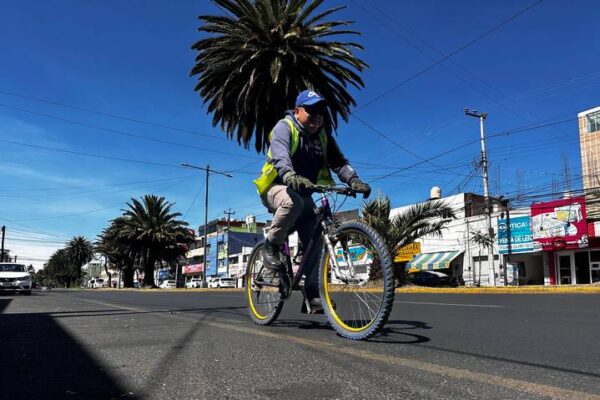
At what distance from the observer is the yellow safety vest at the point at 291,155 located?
4223 mm

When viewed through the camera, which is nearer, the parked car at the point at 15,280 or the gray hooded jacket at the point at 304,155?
the gray hooded jacket at the point at 304,155

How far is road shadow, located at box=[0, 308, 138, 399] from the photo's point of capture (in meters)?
2.37

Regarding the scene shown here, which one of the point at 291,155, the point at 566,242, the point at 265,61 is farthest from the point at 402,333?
the point at 566,242

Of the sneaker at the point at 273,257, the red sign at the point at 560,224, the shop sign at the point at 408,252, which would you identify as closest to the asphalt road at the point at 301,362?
the sneaker at the point at 273,257

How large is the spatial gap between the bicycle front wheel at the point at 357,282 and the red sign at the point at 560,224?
30.8 metres

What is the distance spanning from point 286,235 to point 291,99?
1863 centimetres

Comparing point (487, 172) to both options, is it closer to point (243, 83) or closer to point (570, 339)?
point (243, 83)

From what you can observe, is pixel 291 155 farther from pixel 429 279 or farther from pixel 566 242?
pixel 566 242

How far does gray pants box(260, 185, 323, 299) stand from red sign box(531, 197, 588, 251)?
30.7 m

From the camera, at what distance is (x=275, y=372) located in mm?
2715

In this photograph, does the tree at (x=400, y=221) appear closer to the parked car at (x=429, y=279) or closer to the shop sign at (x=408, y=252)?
the shop sign at (x=408, y=252)

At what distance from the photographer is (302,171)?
439cm

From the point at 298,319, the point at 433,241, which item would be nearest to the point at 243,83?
the point at 298,319

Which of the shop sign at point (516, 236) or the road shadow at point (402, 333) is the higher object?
the shop sign at point (516, 236)
